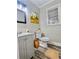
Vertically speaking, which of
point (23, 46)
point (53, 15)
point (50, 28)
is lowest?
point (23, 46)

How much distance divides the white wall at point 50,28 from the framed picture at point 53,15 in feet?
0.54

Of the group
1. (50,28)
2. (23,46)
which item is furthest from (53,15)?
(23,46)

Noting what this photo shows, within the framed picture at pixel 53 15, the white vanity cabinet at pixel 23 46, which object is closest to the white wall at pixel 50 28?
the framed picture at pixel 53 15

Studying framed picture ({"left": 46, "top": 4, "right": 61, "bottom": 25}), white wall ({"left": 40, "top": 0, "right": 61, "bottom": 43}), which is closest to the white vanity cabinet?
white wall ({"left": 40, "top": 0, "right": 61, "bottom": 43})

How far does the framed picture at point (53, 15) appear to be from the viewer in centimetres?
407

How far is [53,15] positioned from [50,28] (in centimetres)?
61

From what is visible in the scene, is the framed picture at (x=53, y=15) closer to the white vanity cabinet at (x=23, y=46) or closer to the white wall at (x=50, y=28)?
the white wall at (x=50, y=28)

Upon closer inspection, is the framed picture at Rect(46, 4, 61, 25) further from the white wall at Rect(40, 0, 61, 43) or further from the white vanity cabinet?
the white vanity cabinet

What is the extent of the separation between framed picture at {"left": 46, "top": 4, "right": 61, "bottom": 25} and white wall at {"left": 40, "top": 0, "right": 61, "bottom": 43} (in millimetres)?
166

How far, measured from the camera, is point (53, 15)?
4402 mm

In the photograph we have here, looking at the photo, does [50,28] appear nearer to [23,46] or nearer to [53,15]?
[53,15]

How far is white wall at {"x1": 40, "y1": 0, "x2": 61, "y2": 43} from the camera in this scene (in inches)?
162
